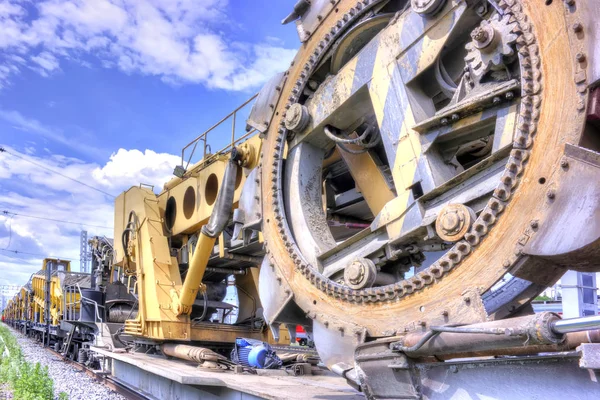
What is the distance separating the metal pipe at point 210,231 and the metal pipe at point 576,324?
3625 millimetres

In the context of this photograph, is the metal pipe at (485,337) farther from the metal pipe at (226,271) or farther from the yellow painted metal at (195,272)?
the metal pipe at (226,271)

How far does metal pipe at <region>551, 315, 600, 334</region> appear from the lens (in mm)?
1892

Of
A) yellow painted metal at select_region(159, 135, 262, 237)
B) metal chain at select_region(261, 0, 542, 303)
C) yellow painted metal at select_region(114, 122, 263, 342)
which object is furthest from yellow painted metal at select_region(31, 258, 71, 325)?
metal chain at select_region(261, 0, 542, 303)

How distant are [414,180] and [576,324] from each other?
4.40 feet

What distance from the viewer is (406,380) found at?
269 cm

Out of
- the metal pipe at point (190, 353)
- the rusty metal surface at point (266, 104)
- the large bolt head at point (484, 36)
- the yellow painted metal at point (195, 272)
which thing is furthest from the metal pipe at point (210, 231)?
the large bolt head at point (484, 36)

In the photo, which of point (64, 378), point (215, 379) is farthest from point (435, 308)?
point (64, 378)

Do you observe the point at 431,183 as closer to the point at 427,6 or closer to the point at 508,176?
the point at 508,176

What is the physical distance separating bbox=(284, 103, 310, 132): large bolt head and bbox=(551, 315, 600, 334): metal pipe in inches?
96.2

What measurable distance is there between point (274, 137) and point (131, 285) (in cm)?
593

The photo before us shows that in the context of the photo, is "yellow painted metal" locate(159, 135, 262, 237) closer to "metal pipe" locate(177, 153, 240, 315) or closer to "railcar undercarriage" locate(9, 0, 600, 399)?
"metal pipe" locate(177, 153, 240, 315)

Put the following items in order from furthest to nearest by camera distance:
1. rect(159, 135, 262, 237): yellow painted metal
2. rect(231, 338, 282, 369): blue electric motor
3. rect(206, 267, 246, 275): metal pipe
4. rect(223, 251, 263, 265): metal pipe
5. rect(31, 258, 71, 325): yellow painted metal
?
rect(31, 258, 71, 325): yellow painted metal → rect(206, 267, 246, 275): metal pipe → rect(223, 251, 263, 265): metal pipe → rect(159, 135, 262, 237): yellow painted metal → rect(231, 338, 282, 369): blue electric motor

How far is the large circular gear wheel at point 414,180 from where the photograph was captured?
95.7 inches

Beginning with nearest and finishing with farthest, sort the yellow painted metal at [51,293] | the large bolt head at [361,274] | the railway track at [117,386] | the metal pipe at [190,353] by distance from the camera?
the large bolt head at [361,274], the metal pipe at [190,353], the railway track at [117,386], the yellow painted metal at [51,293]
